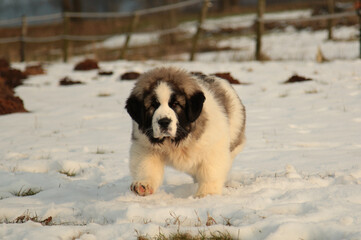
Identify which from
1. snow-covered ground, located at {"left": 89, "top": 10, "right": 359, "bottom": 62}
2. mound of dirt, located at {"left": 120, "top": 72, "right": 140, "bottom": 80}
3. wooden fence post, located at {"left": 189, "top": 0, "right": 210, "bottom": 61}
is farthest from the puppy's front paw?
wooden fence post, located at {"left": 189, "top": 0, "right": 210, "bottom": 61}

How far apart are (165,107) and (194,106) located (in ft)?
0.90

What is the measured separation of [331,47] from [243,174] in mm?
14640

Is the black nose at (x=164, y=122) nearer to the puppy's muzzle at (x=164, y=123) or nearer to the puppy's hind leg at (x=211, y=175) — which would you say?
the puppy's muzzle at (x=164, y=123)

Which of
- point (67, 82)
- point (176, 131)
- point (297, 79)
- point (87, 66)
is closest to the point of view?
point (176, 131)

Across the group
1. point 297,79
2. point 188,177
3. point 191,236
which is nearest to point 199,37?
point 297,79

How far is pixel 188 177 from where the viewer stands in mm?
5344

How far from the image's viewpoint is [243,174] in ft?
16.6

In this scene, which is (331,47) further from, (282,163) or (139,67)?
(282,163)

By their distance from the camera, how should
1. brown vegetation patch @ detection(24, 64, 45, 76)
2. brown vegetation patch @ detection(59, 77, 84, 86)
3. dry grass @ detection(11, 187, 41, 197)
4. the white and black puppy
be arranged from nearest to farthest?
1. the white and black puppy
2. dry grass @ detection(11, 187, 41, 197)
3. brown vegetation patch @ detection(59, 77, 84, 86)
4. brown vegetation patch @ detection(24, 64, 45, 76)

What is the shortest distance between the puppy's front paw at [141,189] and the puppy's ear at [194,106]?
27.7 inches

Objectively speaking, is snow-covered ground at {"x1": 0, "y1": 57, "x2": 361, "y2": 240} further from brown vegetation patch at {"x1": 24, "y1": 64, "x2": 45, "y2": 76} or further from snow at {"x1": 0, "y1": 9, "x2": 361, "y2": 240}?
brown vegetation patch at {"x1": 24, "y1": 64, "x2": 45, "y2": 76}

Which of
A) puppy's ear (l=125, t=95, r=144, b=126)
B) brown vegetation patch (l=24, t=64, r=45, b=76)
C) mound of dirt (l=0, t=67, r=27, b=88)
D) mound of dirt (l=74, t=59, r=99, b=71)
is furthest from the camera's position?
mound of dirt (l=74, t=59, r=99, b=71)

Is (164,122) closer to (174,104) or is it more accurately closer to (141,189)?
(174,104)

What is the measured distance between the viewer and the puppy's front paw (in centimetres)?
411
